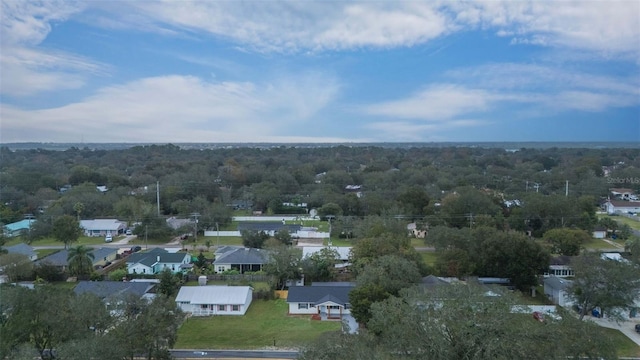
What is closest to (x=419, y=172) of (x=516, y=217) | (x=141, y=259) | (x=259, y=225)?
(x=516, y=217)

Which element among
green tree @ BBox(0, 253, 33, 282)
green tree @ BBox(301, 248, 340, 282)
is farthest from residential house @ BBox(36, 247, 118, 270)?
green tree @ BBox(301, 248, 340, 282)

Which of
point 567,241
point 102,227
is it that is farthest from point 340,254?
point 102,227

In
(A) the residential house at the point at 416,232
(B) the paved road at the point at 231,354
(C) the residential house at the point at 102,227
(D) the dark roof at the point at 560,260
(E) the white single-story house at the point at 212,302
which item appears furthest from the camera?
(C) the residential house at the point at 102,227

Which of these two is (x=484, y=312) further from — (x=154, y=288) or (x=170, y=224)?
(x=170, y=224)

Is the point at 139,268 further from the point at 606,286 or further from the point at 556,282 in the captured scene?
the point at 606,286

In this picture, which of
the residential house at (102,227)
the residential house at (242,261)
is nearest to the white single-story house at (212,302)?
the residential house at (242,261)

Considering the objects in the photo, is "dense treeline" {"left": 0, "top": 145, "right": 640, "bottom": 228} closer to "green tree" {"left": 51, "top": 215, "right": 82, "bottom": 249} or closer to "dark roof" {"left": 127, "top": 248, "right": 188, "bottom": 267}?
"green tree" {"left": 51, "top": 215, "right": 82, "bottom": 249}

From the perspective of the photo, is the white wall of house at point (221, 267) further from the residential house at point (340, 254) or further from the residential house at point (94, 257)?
the residential house at point (94, 257)
